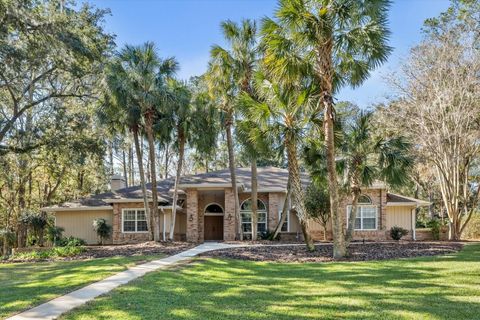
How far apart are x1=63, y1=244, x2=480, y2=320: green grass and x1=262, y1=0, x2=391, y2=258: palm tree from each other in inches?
140

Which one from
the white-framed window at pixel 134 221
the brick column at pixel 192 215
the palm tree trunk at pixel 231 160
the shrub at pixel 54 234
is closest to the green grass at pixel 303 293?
the palm tree trunk at pixel 231 160

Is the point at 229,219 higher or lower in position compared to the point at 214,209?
lower

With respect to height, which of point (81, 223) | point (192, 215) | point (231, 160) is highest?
point (231, 160)

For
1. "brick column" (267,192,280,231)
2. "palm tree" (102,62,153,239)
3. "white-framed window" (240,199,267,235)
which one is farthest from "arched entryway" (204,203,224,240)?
"palm tree" (102,62,153,239)

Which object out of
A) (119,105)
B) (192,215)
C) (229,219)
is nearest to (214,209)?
(192,215)

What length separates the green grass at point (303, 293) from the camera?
670 centimetres

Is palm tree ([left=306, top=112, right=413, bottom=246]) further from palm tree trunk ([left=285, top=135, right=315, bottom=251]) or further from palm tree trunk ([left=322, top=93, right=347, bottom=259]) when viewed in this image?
palm tree trunk ([left=322, top=93, right=347, bottom=259])

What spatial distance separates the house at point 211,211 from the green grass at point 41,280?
8768 millimetres

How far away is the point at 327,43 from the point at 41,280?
11.1 meters

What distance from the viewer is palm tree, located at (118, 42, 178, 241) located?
1966 centimetres

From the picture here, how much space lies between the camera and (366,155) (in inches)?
616

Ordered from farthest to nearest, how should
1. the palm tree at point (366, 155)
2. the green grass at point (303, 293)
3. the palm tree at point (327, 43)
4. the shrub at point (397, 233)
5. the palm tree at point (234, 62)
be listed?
the shrub at point (397, 233), the palm tree at point (234, 62), the palm tree at point (366, 155), the palm tree at point (327, 43), the green grass at point (303, 293)

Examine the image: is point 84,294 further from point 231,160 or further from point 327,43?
point 231,160

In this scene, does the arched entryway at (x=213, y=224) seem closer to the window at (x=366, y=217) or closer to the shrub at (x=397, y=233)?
the window at (x=366, y=217)
